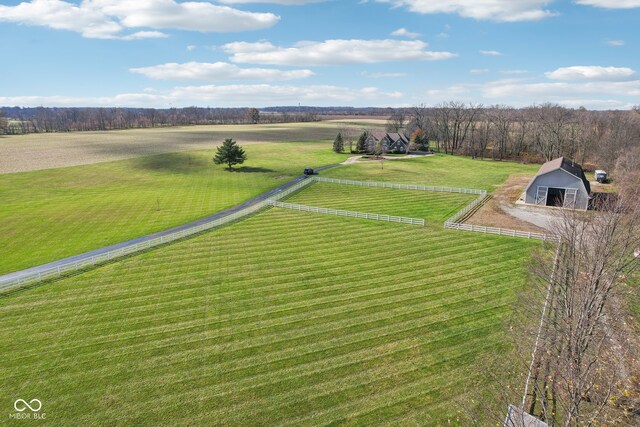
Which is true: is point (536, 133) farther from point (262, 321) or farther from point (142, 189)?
point (262, 321)

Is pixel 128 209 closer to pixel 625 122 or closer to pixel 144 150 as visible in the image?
pixel 144 150

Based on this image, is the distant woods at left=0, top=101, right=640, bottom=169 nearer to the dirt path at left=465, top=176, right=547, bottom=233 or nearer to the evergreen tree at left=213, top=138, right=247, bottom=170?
the dirt path at left=465, top=176, right=547, bottom=233

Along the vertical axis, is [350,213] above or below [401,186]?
below

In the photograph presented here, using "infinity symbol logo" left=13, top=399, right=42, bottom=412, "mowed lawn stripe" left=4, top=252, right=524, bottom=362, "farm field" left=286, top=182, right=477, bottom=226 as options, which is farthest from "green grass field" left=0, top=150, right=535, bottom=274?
"infinity symbol logo" left=13, top=399, right=42, bottom=412

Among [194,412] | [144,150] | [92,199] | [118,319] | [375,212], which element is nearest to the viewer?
[194,412]

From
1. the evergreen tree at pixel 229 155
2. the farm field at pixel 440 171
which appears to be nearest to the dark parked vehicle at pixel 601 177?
the farm field at pixel 440 171

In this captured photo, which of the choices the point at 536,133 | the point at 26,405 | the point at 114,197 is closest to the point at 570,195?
the point at 26,405

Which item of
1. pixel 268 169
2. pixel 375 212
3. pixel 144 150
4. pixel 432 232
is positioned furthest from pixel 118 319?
pixel 144 150

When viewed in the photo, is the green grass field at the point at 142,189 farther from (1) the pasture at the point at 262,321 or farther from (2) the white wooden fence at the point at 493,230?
(2) the white wooden fence at the point at 493,230
